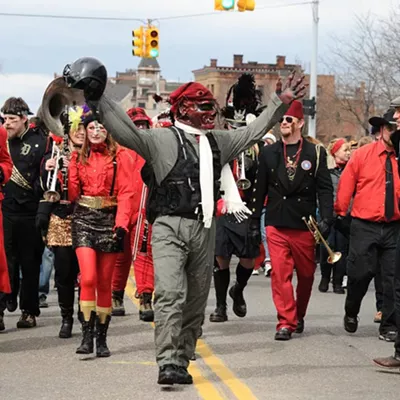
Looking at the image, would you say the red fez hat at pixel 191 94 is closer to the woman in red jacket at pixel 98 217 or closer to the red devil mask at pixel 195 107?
the red devil mask at pixel 195 107

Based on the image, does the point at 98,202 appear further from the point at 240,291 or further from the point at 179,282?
the point at 240,291

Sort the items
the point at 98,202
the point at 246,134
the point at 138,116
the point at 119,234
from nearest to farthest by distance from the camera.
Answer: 1. the point at 246,134
2. the point at 119,234
3. the point at 98,202
4. the point at 138,116

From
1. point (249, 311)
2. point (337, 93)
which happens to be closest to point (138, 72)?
point (337, 93)

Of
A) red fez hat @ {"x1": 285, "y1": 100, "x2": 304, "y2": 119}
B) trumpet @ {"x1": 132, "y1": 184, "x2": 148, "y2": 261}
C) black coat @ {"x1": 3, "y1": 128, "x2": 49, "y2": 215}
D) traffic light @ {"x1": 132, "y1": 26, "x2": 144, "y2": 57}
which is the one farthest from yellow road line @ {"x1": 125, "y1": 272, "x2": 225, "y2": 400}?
traffic light @ {"x1": 132, "y1": 26, "x2": 144, "y2": 57}

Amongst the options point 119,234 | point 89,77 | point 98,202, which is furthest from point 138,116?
point 89,77

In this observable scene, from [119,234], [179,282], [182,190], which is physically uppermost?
[182,190]

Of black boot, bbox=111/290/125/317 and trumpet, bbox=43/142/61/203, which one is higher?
trumpet, bbox=43/142/61/203

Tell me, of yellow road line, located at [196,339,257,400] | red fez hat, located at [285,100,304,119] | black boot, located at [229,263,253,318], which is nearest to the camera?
yellow road line, located at [196,339,257,400]

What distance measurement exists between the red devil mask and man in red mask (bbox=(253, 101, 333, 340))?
2.57 metres

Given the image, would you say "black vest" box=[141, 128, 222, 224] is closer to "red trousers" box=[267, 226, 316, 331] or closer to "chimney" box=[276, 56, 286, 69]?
"red trousers" box=[267, 226, 316, 331]

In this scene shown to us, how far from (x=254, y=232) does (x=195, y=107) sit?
3325 mm

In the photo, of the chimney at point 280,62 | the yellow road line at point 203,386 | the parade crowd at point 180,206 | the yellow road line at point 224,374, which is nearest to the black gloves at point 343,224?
the parade crowd at point 180,206

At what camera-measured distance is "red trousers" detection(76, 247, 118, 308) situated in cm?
995

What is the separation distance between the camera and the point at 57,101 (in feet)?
37.1
